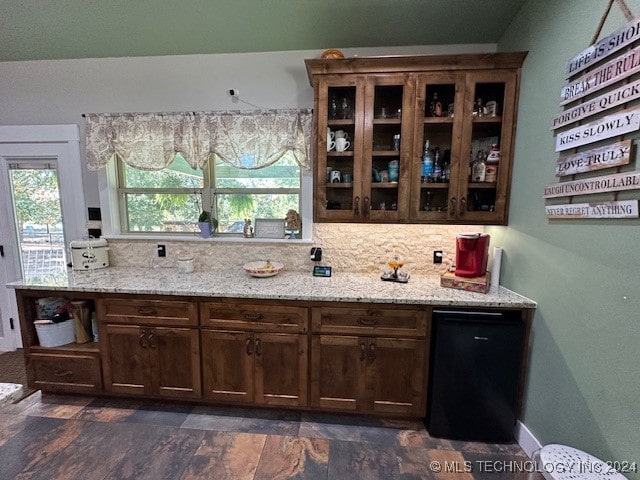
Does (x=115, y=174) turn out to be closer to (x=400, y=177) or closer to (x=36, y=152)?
(x=36, y=152)

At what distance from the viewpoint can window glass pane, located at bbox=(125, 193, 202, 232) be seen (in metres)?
2.62

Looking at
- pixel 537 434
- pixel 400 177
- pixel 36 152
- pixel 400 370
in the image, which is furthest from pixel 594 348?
pixel 36 152

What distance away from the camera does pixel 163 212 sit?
265cm

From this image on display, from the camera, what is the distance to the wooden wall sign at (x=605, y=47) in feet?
3.69

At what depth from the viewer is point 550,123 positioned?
62.7 inches

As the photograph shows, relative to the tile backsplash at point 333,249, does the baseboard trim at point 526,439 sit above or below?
below

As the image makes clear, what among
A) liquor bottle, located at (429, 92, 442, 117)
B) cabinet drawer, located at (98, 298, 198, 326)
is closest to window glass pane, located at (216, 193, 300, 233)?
cabinet drawer, located at (98, 298, 198, 326)

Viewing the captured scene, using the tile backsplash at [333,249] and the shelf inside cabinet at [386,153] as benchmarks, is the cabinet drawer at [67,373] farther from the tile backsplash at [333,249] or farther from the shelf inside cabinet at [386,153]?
the shelf inside cabinet at [386,153]

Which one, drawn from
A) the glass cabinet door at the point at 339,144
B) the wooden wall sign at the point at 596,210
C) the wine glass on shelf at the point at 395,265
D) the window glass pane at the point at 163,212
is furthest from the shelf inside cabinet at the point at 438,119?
the window glass pane at the point at 163,212

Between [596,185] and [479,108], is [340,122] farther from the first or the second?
[596,185]

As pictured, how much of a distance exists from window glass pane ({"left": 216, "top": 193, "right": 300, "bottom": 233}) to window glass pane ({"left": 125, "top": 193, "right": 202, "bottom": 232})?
0.79 ft

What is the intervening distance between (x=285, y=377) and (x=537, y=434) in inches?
61.0

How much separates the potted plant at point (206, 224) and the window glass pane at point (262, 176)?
0.30 metres

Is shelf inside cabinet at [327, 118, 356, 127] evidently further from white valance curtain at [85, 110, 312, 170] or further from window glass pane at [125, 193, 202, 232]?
window glass pane at [125, 193, 202, 232]
